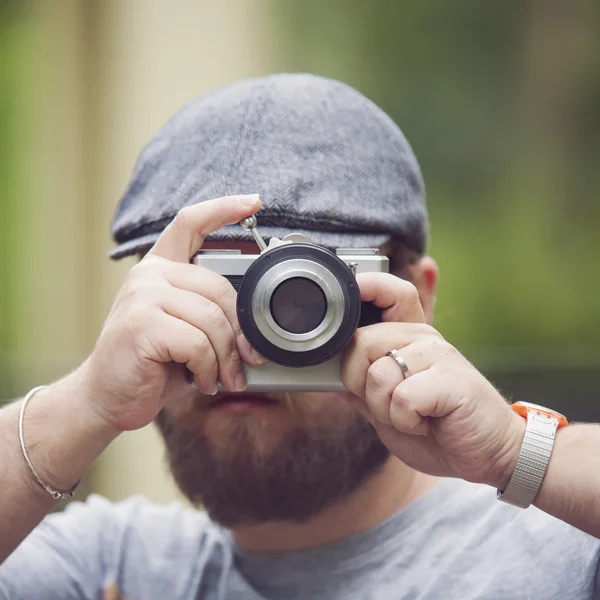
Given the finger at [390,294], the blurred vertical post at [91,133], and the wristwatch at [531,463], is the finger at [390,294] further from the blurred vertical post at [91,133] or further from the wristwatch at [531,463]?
the blurred vertical post at [91,133]

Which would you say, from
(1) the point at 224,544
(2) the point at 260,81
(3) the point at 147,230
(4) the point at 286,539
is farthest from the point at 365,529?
(2) the point at 260,81

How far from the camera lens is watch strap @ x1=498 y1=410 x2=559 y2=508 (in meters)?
1.11

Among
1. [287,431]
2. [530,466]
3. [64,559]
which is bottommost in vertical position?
[64,559]

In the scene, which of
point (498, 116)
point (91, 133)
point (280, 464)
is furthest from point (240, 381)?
point (91, 133)

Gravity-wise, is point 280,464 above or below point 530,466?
below

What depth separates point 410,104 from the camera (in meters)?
3.93

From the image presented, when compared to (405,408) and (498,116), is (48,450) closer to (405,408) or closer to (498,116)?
(405,408)

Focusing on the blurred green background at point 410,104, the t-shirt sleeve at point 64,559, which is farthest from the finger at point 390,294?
the blurred green background at point 410,104

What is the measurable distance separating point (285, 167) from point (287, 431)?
435 millimetres

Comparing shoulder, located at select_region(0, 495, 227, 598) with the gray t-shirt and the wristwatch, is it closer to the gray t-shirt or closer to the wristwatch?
the gray t-shirt

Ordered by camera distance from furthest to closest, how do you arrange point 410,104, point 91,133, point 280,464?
point 91,133 → point 410,104 → point 280,464

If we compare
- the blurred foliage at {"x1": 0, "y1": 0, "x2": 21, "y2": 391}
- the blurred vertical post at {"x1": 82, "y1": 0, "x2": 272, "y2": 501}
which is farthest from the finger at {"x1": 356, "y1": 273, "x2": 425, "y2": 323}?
the blurred foliage at {"x1": 0, "y1": 0, "x2": 21, "y2": 391}

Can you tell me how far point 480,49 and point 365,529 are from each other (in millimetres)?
3022

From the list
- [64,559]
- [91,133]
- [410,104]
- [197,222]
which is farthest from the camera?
[91,133]
